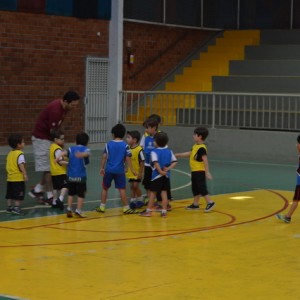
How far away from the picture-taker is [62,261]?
390 inches

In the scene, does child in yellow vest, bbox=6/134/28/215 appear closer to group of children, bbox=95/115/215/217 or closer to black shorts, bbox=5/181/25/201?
black shorts, bbox=5/181/25/201

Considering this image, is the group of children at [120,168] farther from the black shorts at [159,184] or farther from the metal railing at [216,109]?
the metal railing at [216,109]

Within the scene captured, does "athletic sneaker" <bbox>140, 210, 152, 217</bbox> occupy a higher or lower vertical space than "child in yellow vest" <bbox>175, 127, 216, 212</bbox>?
lower

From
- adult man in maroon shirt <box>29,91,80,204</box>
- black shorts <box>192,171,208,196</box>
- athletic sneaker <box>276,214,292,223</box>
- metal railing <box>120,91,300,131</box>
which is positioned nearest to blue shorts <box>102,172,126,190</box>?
black shorts <box>192,171,208,196</box>

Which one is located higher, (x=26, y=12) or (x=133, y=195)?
(x=26, y=12)

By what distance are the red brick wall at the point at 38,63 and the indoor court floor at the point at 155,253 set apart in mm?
8991

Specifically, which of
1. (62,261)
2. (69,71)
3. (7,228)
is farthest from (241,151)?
(62,261)

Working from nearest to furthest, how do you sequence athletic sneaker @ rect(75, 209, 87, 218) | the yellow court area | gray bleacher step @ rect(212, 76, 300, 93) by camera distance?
the yellow court area → athletic sneaker @ rect(75, 209, 87, 218) → gray bleacher step @ rect(212, 76, 300, 93)

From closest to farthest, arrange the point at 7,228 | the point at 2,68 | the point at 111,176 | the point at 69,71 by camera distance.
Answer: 1. the point at 7,228
2. the point at 111,176
3. the point at 2,68
4. the point at 69,71

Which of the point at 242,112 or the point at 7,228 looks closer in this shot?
the point at 7,228

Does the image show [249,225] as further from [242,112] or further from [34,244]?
[242,112]

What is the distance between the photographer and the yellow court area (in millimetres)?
8578

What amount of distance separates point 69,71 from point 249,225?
13846 mm

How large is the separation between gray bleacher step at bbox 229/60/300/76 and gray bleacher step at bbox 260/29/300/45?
2054 mm
